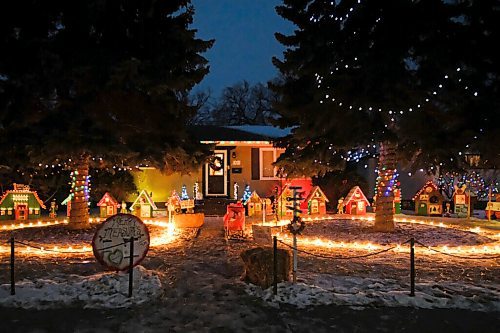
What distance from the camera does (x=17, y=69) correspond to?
1157cm

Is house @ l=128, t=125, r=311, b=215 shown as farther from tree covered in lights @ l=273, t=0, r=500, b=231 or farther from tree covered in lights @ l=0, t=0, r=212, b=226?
tree covered in lights @ l=273, t=0, r=500, b=231

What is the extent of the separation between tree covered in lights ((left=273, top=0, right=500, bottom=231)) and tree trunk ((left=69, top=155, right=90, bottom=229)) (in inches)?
273

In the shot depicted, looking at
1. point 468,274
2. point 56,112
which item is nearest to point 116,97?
point 56,112

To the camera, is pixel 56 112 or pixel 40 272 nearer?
pixel 40 272

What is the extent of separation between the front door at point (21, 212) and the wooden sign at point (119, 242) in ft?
36.0

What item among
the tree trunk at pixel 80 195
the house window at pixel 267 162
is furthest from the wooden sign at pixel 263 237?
the house window at pixel 267 162

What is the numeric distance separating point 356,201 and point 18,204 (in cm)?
1431

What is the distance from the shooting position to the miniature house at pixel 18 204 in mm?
17891

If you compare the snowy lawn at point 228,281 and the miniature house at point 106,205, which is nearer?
the snowy lawn at point 228,281

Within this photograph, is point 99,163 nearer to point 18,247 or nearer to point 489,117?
point 18,247

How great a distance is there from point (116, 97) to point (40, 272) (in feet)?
17.6

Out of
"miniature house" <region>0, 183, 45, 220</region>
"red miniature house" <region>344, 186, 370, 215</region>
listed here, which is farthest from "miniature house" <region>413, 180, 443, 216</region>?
"miniature house" <region>0, 183, 45, 220</region>

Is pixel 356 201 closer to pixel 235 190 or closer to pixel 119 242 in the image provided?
pixel 235 190

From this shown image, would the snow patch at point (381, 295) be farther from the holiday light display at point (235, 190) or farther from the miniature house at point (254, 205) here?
the holiday light display at point (235, 190)
